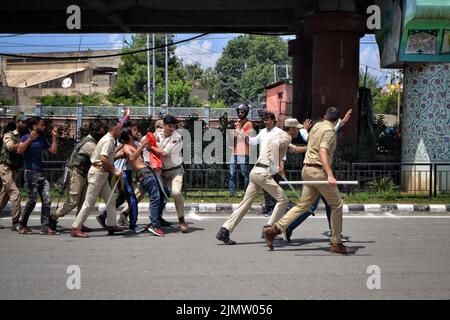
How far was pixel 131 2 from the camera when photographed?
21328 millimetres

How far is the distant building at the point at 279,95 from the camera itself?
1819 inches

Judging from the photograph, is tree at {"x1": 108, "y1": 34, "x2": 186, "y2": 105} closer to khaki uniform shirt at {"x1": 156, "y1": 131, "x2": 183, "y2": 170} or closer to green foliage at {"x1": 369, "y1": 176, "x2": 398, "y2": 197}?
green foliage at {"x1": 369, "y1": 176, "x2": 398, "y2": 197}

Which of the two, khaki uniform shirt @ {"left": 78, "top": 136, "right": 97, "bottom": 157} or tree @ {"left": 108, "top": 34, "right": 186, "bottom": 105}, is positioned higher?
tree @ {"left": 108, "top": 34, "right": 186, "bottom": 105}

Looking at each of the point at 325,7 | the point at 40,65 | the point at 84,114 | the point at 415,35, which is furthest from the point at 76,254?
the point at 40,65

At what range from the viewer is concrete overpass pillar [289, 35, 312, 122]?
83.3 ft

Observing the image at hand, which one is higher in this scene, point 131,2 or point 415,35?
point 131,2

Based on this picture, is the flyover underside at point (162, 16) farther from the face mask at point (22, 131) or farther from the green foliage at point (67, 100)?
the green foliage at point (67, 100)

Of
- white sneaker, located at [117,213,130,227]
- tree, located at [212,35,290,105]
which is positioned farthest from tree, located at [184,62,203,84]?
white sneaker, located at [117,213,130,227]

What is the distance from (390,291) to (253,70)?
90.5 m

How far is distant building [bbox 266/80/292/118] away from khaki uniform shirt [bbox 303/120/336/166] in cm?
3328

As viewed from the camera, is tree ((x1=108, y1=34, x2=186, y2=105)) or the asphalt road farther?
tree ((x1=108, y1=34, x2=186, y2=105))

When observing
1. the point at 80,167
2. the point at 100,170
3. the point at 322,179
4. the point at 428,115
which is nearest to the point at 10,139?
the point at 80,167

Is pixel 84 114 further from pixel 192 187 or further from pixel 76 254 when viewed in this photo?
pixel 76 254

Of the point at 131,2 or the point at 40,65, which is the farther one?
the point at 40,65
